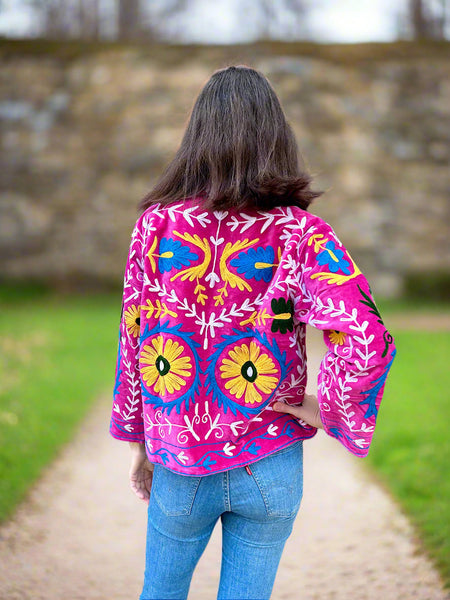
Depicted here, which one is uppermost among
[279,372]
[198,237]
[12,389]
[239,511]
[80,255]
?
[198,237]

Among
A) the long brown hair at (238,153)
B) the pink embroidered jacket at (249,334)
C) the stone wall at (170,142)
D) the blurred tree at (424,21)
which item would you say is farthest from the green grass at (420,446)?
the blurred tree at (424,21)

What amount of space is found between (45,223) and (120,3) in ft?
19.1

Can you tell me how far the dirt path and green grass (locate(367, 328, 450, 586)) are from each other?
11 cm

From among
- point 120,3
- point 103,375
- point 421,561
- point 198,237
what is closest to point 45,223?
point 120,3

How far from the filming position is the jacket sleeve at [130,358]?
163 cm

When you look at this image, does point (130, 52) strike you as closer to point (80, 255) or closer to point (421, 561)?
point (80, 255)

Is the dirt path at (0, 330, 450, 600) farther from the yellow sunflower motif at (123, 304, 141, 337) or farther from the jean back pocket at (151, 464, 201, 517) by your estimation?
the yellow sunflower motif at (123, 304, 141, 337)

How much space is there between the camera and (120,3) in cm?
1524

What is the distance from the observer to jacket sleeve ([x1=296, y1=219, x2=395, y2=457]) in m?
1.42

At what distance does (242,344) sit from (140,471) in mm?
486

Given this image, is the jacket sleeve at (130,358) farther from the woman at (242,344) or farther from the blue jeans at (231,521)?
the blue jeans at (231,521)

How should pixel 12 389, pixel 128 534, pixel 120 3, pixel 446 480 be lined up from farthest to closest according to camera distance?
pixel 120 3 < pixel 12 389 < pixel 446 480 < pixel 128 534

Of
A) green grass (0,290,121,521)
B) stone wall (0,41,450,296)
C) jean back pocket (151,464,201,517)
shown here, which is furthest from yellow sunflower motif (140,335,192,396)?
stone wall (0,41,450,296)

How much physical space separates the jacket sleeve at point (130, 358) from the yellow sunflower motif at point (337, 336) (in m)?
0.47
